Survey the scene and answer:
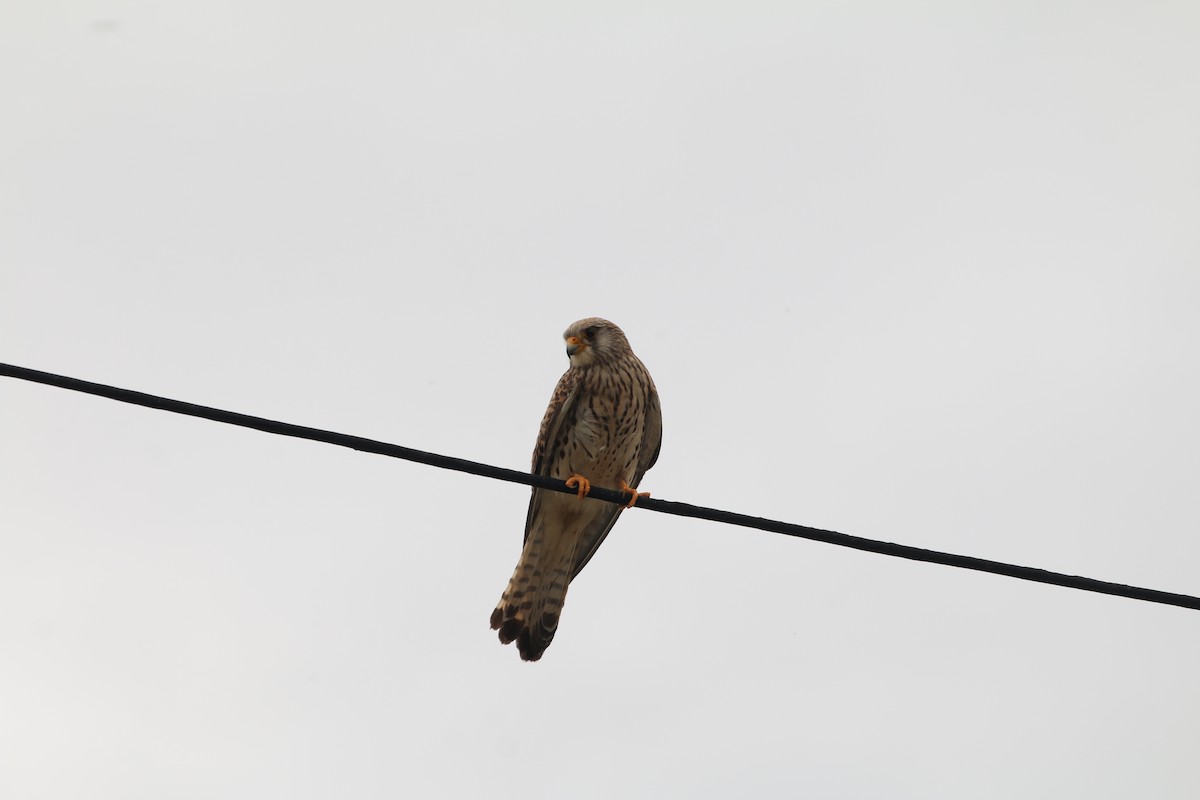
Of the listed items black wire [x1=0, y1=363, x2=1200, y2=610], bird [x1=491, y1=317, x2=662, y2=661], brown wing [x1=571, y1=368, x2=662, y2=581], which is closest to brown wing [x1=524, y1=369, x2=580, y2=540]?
bird [x1=491, y1=317, x2=662, y2=661]

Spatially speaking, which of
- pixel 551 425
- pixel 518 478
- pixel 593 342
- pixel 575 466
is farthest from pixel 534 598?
pixel 518 478

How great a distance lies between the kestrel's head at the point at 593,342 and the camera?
7.95m

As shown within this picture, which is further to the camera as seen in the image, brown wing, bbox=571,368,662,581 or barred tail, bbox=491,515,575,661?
brown wing, bbox=571,368,662,581

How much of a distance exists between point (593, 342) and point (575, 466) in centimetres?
79

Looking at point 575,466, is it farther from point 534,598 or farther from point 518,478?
point 518,478

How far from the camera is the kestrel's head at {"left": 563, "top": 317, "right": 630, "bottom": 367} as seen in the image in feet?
26.1

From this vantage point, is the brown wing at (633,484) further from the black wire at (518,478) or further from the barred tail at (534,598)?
the black wire at (518,478)

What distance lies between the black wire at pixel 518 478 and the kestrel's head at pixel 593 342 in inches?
128

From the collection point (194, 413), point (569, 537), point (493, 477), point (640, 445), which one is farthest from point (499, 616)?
point (194, 413)

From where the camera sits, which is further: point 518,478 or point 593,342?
point 593,342

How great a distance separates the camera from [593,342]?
805cm

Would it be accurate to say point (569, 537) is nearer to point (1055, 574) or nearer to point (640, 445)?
point (640, 445)

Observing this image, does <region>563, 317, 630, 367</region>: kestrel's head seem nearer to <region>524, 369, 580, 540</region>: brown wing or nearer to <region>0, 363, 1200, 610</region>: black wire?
<region>524, 369, 580, 540</region>: brown wing

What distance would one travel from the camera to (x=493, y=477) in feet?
15.0
